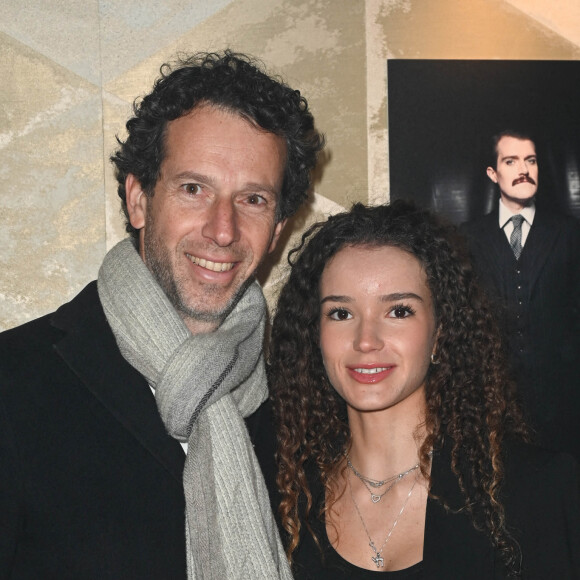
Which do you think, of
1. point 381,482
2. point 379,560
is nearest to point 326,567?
point 379,560

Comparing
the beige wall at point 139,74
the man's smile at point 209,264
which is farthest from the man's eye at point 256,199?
the beige wall at point 139,74

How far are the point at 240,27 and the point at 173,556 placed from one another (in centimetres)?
151

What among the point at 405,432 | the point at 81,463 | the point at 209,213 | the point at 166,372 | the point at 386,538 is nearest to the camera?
the point at 81,463

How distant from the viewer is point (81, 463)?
1.61m

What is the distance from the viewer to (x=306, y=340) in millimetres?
2258

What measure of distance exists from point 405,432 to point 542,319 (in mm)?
630

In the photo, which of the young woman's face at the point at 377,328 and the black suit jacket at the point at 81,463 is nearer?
the black suit jacket at the point at 81,463

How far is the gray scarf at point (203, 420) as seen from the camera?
1.71 metres

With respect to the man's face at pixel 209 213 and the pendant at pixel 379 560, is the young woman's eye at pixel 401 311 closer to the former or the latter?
the man's face at pixel 209 213

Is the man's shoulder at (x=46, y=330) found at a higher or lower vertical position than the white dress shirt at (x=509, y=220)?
lower

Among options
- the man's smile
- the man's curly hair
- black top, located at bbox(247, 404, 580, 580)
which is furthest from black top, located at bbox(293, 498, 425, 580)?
the man's curly hair

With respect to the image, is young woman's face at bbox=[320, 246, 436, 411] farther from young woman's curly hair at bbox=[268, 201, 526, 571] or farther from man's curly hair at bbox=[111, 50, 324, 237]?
man's curly hair at bbox=[111, 50, 324, 237]

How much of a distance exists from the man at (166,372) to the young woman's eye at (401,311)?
33 cm

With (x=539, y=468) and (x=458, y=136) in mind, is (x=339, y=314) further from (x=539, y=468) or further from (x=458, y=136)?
(x=458, y=136)
